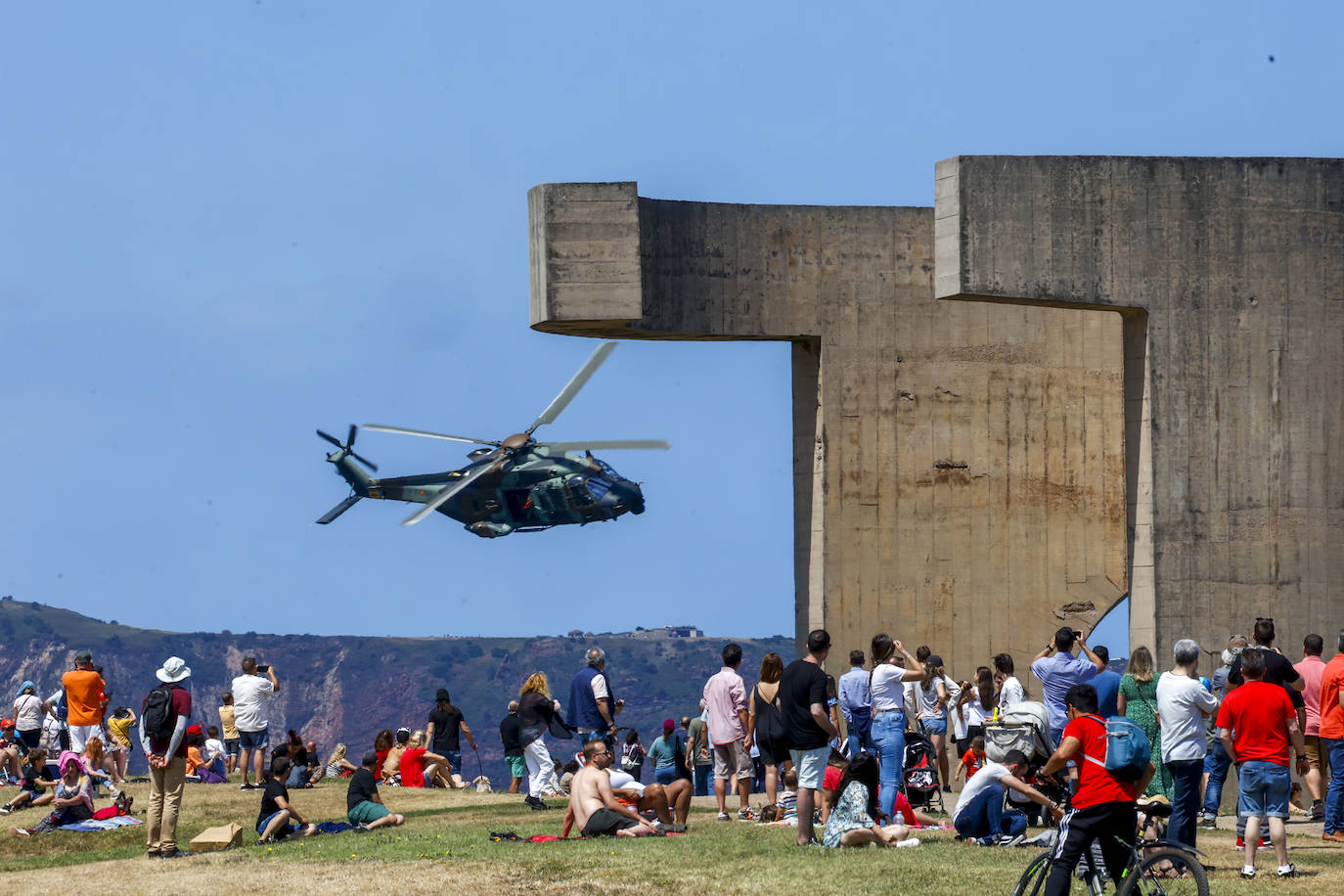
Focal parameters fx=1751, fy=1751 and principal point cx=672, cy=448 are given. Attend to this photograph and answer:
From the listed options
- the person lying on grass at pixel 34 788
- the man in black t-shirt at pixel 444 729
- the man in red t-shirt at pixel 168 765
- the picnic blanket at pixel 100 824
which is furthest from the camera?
the man in black t-shirt at pixel 444 729

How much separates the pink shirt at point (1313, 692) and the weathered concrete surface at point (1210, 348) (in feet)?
11.0

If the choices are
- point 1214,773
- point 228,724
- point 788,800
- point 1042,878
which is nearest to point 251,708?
point 228,724

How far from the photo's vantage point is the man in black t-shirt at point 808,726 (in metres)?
11.9

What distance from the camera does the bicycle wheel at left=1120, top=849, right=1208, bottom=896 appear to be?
879 cm

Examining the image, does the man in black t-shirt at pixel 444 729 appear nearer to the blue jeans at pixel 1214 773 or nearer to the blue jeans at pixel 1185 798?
the blue jeans at pixel 1214 773

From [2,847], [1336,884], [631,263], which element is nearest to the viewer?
[1336,884]

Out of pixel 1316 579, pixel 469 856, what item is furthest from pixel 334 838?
pixel 1316 579

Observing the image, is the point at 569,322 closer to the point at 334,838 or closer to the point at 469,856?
the point at 334,838

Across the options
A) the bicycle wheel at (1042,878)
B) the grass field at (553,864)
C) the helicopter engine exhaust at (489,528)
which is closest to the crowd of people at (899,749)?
the bicycle wheel at (1042,878)

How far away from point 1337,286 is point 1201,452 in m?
2.06

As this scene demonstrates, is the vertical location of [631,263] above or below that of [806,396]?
above

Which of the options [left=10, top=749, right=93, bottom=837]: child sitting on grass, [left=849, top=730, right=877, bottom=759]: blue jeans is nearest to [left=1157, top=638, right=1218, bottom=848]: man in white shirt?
[left=849, top=730, right=877, bottom=759]: blue jeans

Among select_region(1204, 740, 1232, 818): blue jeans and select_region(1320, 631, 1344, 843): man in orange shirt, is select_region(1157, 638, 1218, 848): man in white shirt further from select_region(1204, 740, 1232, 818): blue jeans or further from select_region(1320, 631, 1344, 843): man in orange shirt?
select_region(1320, 631, 1344, 843): man in orange shirt

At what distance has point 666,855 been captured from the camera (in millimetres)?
11773
